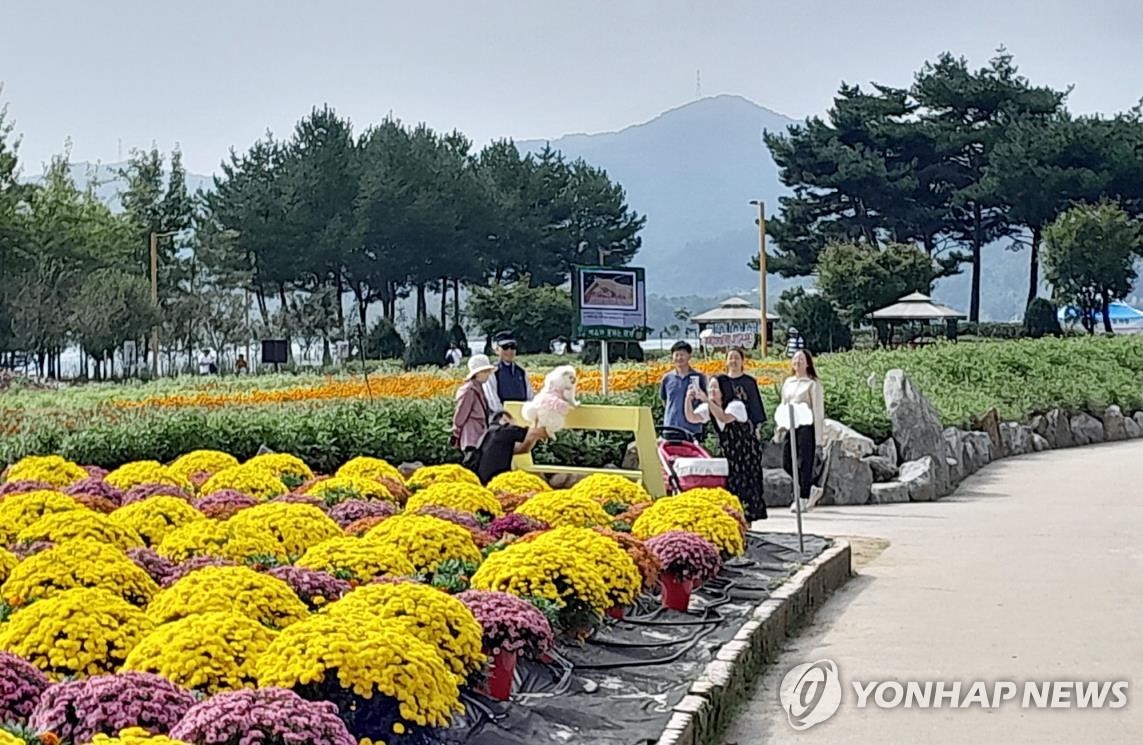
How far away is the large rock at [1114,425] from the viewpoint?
22.6 meters

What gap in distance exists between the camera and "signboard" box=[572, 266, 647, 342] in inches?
599

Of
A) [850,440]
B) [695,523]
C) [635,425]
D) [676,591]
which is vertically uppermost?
[635,425]

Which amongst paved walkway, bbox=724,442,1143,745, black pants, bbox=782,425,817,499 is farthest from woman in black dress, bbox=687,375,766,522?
black pants, bbox=782,425,817,499

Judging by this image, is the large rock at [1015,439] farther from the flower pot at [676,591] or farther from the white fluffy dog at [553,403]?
the flower pot at [676,591]

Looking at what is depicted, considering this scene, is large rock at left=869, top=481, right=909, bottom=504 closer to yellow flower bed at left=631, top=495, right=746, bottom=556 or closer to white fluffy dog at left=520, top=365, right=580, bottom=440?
white fluffy dog at left=520, top=365, right=580, bottom=440

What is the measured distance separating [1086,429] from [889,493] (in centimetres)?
887

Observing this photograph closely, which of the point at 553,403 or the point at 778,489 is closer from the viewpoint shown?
the point at 553,403

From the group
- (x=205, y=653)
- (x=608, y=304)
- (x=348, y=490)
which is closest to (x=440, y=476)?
(x=348, y=490)

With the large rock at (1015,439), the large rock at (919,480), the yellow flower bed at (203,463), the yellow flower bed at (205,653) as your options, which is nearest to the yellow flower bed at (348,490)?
the yellow flower bed at (203,463)

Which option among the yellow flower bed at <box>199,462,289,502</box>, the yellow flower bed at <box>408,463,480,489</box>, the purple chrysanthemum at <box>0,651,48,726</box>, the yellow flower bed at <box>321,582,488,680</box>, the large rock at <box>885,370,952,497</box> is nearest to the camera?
the purple chrysanthemum at <box>0,651,48,726</box>

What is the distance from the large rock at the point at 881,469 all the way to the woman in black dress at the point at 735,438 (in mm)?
3828

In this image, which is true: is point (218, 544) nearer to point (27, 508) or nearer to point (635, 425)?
point (27, 508)

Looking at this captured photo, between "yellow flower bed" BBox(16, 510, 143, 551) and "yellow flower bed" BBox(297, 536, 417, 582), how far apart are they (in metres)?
1.10

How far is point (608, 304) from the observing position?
603 inches
